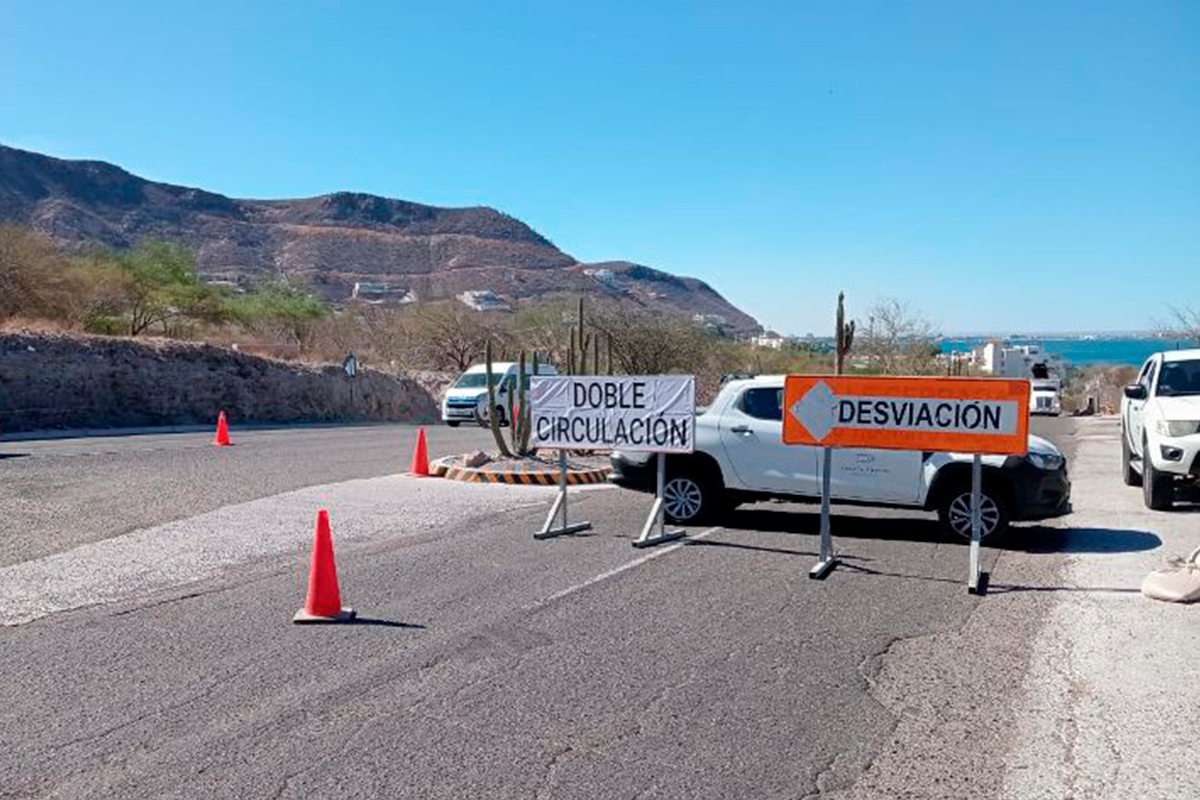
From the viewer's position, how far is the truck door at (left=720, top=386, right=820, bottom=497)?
38.5ft

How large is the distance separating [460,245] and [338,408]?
7520cm

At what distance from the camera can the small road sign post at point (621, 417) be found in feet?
37.3

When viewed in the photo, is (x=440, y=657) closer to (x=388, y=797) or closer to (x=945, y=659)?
(x=388, y=797)

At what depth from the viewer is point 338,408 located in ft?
A: 122

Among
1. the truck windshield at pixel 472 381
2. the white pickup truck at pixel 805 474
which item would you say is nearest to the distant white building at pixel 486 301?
the truck windshield at pixel 472 381

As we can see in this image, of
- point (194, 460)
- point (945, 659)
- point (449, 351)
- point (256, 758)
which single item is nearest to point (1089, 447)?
point (194, 460)

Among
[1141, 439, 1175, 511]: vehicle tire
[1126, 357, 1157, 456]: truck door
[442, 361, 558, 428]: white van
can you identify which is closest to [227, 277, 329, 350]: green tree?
[442, 361, 558, 428]: white van

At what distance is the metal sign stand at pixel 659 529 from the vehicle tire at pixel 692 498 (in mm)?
482

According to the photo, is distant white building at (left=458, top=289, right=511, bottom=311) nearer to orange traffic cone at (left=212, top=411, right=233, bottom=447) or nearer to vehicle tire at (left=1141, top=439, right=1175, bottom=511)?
orange traffic cone at (left=212, top=411, right=233, bottom=447)

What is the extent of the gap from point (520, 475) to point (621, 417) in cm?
479

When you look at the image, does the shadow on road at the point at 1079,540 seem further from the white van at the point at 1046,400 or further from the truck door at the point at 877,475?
the white van at the point at 1046,400

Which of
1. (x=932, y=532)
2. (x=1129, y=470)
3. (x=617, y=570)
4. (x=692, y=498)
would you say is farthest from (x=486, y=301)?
(x=617, y=570)

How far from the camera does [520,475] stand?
53.0ft

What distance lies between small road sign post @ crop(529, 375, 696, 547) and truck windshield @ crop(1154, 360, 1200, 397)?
24.0ft
